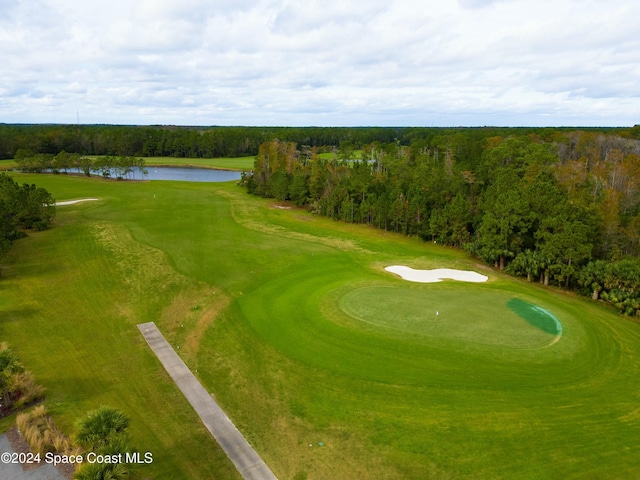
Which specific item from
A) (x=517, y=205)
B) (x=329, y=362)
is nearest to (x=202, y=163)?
(x=517, y=205)

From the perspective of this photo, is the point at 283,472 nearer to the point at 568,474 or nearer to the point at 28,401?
the point at 568,474

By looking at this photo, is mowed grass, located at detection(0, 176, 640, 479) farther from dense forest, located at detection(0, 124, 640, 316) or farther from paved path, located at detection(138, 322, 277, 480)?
dense forest, located at detection(0, 124, 640, 316)

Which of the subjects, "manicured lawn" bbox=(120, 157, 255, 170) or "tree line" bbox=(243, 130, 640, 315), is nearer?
"tree line" bbox=(243, 130, 640, 315)

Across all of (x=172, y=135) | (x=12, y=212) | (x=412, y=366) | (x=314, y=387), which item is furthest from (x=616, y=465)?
(x=172, y=135)

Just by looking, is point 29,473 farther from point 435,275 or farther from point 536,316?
point 435,275

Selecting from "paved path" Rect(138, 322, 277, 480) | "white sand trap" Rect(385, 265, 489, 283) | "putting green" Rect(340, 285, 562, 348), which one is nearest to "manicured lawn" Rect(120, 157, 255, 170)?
"white sand trap" Rect(385, 265, 489, 283)
